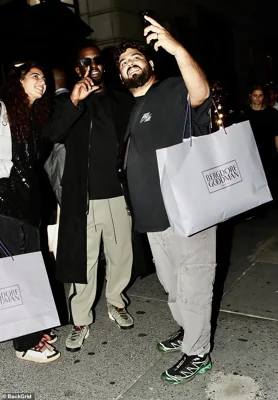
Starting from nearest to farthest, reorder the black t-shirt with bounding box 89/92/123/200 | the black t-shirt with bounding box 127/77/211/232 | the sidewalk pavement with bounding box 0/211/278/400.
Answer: the black t-shirt with bounding box 127/77/211/232, the sidewalk pavement with bounding box 0/211/278/400, the black t-shirt with bounding box 89/92/123/200

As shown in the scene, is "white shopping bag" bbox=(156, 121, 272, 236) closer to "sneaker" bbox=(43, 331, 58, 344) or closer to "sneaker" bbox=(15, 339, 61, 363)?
"sneaker" bbox=(15, 339, 61, 363)

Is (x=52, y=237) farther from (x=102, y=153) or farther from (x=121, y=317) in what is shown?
(x=102, y=153)

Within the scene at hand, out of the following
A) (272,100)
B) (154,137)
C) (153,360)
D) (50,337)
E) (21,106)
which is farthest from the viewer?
(272,100)

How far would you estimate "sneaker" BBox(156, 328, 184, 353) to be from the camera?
326 cm

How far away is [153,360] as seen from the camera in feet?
10.5

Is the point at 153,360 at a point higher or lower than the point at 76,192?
lower

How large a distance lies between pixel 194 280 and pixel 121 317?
3.68 ft

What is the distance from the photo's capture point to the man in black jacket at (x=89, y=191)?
333 cm

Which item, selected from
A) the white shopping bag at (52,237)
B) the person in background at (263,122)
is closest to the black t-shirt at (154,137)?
the white shopping bag at (52,237)

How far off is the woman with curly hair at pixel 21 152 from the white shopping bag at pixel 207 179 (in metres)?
1.05

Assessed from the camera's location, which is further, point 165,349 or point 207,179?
point 165,349

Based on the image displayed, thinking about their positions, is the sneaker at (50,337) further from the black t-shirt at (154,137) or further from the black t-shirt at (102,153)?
the black t-shirt at (154,137)

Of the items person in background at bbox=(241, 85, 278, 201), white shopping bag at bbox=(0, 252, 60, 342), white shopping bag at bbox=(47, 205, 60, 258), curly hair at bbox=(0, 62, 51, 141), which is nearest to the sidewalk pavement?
white shopping bag at bbox=(0, 252, 60, 342)

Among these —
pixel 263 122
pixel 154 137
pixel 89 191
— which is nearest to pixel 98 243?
pixel 89 191
